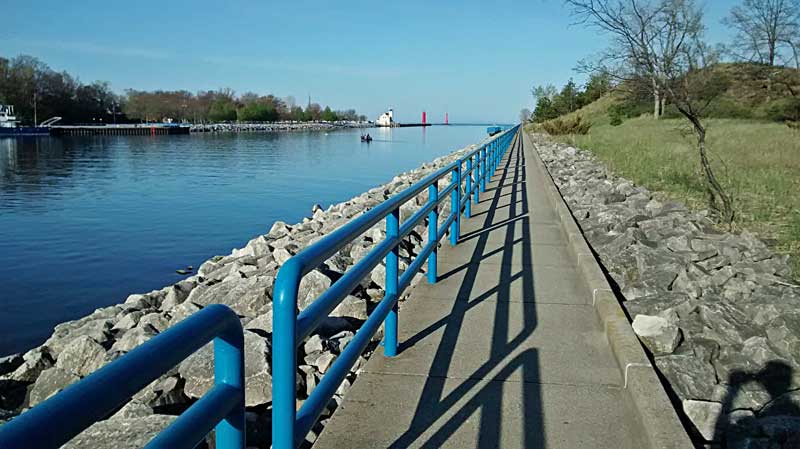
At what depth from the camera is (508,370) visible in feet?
14.6

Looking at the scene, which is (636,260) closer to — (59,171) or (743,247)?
(743,247)

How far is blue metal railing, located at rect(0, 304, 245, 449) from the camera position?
3.72 feet

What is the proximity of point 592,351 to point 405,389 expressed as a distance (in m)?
1.54

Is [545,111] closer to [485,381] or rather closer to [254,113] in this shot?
[485,381]

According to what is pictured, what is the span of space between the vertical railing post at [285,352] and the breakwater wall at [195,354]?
4.23 ft

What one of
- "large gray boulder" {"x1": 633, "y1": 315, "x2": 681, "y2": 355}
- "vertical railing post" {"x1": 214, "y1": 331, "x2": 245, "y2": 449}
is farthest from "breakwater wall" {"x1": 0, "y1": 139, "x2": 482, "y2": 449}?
"large gray boulder" {"x1": 633, "y1": 315, "x2": 681, "y2": 355}

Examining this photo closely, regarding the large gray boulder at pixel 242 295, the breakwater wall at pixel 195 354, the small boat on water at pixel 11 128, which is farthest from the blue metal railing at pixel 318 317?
the small boat on water at pixel 11 128

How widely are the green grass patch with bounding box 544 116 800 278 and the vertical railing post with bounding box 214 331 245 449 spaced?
731 cm

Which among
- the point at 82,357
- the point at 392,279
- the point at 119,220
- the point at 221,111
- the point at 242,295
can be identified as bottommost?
the point at 119,220

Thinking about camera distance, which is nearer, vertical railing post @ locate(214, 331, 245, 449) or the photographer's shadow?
vertical railing post @ locate(214, 331, 245, 449)

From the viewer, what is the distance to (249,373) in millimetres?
4711

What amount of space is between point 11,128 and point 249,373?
10786cm

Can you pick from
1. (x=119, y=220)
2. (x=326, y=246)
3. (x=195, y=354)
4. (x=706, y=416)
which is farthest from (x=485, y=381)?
(x=119, y=220)

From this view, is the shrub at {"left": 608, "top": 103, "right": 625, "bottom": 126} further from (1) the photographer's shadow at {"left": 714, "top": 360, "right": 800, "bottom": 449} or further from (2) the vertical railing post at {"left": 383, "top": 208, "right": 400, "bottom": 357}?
(2) the vertical railing post at {"left": 383, "top": 208, "right": 400, "bottom": 357}
